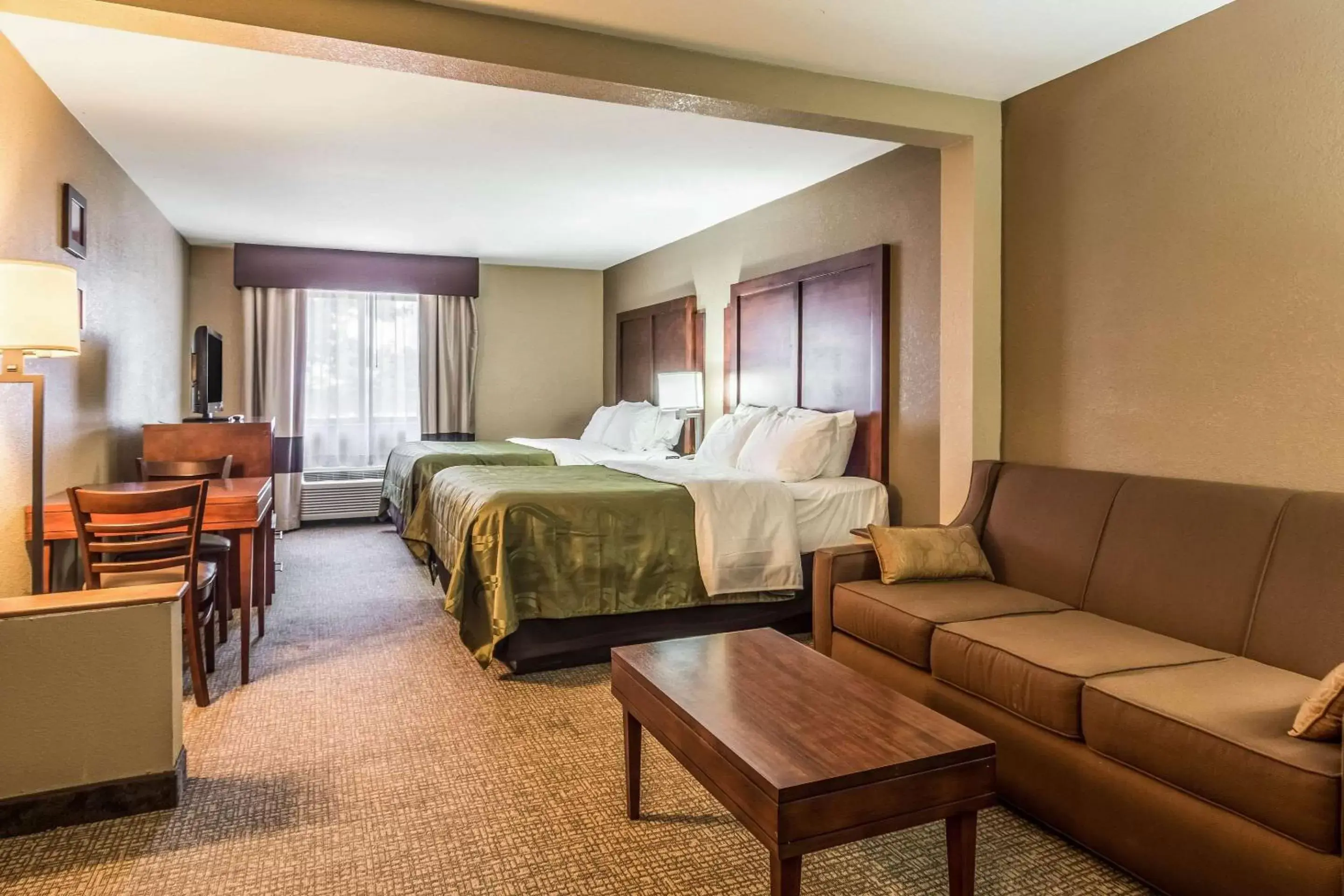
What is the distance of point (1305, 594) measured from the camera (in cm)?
223

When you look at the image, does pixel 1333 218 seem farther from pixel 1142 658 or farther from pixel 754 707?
pixel 754 707

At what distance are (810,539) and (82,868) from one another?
3004mm

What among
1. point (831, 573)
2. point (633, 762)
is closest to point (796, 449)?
point (831, 573)

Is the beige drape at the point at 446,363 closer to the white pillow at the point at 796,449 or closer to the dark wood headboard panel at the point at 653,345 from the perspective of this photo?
the dark wood headboard panel at the point at 653,345

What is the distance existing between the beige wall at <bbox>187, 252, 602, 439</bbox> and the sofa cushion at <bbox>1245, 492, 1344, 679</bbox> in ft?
21.9

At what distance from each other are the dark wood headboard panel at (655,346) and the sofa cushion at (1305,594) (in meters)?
4.32

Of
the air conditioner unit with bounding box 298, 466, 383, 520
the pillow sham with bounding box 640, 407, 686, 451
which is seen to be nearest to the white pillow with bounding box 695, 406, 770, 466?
the pillow sham with bounding box 640, 407, 686, 451

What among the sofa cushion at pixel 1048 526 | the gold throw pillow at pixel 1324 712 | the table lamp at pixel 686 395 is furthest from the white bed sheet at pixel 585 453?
the gold throw pillow at pixel 1324 712

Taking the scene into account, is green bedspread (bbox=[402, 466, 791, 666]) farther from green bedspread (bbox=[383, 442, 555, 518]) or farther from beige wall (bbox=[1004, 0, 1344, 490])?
green bedspread (bbox=[383, 442, 555, 518])

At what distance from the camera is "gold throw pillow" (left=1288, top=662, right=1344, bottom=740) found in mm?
1626

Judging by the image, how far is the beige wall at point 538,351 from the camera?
26.6 feet

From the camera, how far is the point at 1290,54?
8.32ft

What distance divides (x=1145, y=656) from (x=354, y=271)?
700cm

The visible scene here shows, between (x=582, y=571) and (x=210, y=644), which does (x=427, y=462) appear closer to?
(x=210, y=644)
